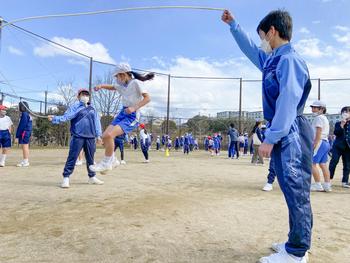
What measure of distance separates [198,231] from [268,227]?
0.96 m

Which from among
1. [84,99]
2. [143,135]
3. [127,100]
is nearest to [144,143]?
[143,135]

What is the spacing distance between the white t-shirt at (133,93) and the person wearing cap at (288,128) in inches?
99.4

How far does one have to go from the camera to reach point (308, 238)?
121 inches

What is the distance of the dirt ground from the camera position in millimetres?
3383

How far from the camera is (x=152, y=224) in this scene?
4363mm

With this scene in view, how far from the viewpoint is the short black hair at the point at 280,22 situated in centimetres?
314

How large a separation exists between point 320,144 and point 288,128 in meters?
5.51

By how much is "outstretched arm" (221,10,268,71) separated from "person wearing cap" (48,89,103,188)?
4488 mm

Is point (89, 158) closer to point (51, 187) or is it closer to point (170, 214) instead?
point (51, 187)

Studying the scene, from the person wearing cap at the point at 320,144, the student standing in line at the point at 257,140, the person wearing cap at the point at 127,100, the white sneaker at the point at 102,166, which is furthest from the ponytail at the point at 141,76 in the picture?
the student standing in line at the point at 257,140

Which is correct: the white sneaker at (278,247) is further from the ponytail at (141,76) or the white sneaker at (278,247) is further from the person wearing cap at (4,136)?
the person wearing cap at (4,136)

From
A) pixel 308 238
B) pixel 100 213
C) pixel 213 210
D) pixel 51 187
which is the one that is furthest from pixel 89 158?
pixel 308 238

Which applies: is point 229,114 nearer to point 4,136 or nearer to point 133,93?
point 4,136

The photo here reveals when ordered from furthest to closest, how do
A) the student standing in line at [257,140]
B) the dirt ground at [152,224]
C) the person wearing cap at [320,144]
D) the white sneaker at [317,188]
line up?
1. the student standing in line at [257,140]
2. the white sneaker at [317,188]
3. the person wearing cap at [320,144]
4. the dirt ground at [152,224]
